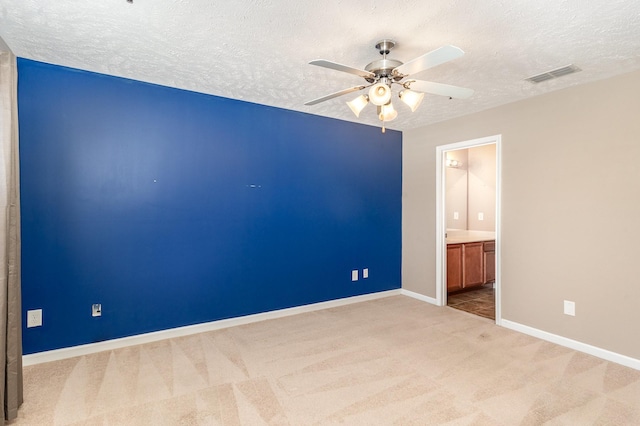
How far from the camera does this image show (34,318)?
2.71 metres

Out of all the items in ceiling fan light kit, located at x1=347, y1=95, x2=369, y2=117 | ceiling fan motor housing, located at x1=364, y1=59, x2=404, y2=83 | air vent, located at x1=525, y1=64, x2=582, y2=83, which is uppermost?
air vent, located at x1=525, y1=64, x2=582, y2=83

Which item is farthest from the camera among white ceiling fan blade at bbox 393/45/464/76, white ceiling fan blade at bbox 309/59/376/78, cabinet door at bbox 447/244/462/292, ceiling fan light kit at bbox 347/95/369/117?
cabinet door at bbox 447/244/462/292

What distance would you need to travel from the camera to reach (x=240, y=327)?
11.6 ft

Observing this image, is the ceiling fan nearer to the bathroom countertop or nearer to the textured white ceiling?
the textured white ceiling

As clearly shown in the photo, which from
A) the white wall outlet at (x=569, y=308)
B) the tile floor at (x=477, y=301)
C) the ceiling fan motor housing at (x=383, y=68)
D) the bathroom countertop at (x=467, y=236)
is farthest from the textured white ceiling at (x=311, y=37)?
the tile floor at (x=477, y=301)

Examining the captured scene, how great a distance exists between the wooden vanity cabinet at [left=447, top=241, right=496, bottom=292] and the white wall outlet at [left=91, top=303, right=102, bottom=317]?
403cm

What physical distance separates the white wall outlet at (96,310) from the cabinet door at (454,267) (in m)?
4.03

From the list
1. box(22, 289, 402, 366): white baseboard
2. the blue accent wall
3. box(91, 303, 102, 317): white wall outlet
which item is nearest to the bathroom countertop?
the blue accent wall

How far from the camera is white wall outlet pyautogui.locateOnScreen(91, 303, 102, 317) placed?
2.92 m

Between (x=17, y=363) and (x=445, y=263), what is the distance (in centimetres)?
420

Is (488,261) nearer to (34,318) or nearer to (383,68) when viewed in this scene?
(383,68)

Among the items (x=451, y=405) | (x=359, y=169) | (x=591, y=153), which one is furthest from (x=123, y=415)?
(x=591, y=153)

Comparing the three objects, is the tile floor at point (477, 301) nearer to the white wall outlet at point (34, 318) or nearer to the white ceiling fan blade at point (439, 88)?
the white ceiling fan blade at point (439, 88)

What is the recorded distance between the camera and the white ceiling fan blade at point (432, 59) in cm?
171
